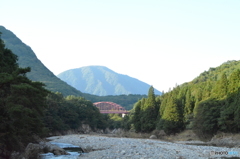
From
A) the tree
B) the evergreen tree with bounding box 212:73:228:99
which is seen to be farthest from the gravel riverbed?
the evergreen tree with bounding box 212:73:228:99

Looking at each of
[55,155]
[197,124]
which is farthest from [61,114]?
[55,155]

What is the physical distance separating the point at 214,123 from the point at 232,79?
7.73 m

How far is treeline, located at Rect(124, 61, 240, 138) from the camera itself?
4650 centimetres

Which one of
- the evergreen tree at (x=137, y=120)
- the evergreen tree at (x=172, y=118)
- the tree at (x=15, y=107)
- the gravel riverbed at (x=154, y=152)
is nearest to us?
the tree at (x=15, y=107)

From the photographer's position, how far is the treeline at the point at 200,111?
4650 cm

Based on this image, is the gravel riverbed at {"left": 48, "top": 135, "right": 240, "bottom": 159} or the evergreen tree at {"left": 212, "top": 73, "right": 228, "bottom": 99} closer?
the gravel riverbed at {"left": 48, "top": 135, "right": 240, "bottom": 159}

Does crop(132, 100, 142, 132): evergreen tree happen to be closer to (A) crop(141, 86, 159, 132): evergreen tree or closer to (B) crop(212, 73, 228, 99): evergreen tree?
(A) crop(141, 86, 159, 132): evergreen tree

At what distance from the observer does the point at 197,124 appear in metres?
53.2

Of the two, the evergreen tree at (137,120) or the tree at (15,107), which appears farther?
the evergreen tree at (137,120)


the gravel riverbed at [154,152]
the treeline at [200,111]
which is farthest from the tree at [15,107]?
the treeline at [200,111]

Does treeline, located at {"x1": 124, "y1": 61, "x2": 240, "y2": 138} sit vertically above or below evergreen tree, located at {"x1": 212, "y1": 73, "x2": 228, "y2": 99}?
below

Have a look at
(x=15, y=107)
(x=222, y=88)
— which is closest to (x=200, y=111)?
(x=222, y=88)

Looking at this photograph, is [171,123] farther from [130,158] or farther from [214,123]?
[130,158]

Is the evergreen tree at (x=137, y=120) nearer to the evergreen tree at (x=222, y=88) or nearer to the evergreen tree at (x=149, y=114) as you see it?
the evergreen tree at (x=149, y=114)
